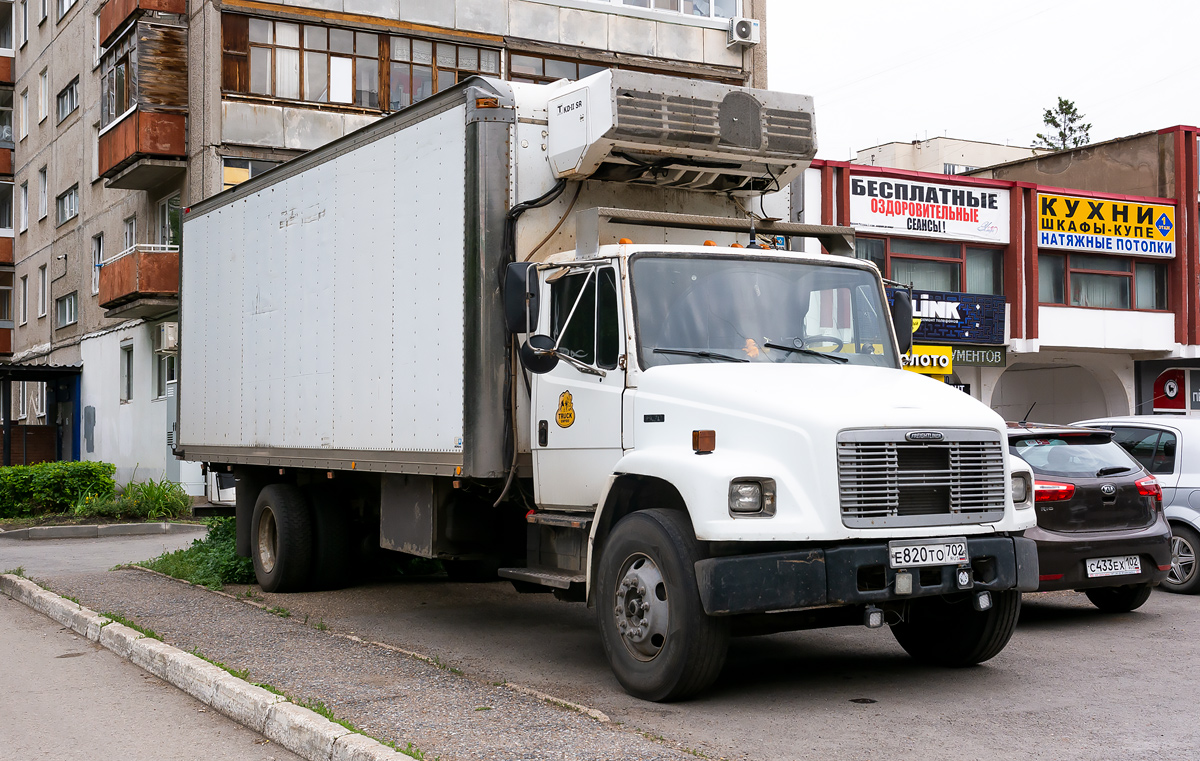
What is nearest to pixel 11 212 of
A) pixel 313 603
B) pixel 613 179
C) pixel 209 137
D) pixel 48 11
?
pixel 48 11

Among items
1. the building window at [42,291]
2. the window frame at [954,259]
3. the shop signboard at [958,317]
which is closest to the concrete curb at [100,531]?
the window frame at [954,259]

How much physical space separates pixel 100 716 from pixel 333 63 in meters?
21.4

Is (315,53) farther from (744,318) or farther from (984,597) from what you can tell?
(984,597)

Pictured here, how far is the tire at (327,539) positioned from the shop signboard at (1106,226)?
942 inches

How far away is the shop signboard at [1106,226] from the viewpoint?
31.5 m

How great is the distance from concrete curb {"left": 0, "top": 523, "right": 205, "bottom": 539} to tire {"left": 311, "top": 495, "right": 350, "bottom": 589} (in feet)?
34.9

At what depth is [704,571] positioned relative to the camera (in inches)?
259

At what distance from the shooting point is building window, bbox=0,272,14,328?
148ft

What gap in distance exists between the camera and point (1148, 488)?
1001cm

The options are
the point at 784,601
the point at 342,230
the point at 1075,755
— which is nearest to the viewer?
the point at 1075,755

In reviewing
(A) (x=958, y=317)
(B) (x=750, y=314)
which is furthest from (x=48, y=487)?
(A) (x=958, y=317)

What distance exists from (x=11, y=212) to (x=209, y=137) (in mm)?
22145

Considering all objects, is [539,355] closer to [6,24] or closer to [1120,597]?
[1120,597]

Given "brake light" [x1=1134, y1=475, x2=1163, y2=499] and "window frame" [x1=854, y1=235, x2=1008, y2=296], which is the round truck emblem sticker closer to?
"brake light" [x1=1134, y1=475, x2=1163, y2=499]
